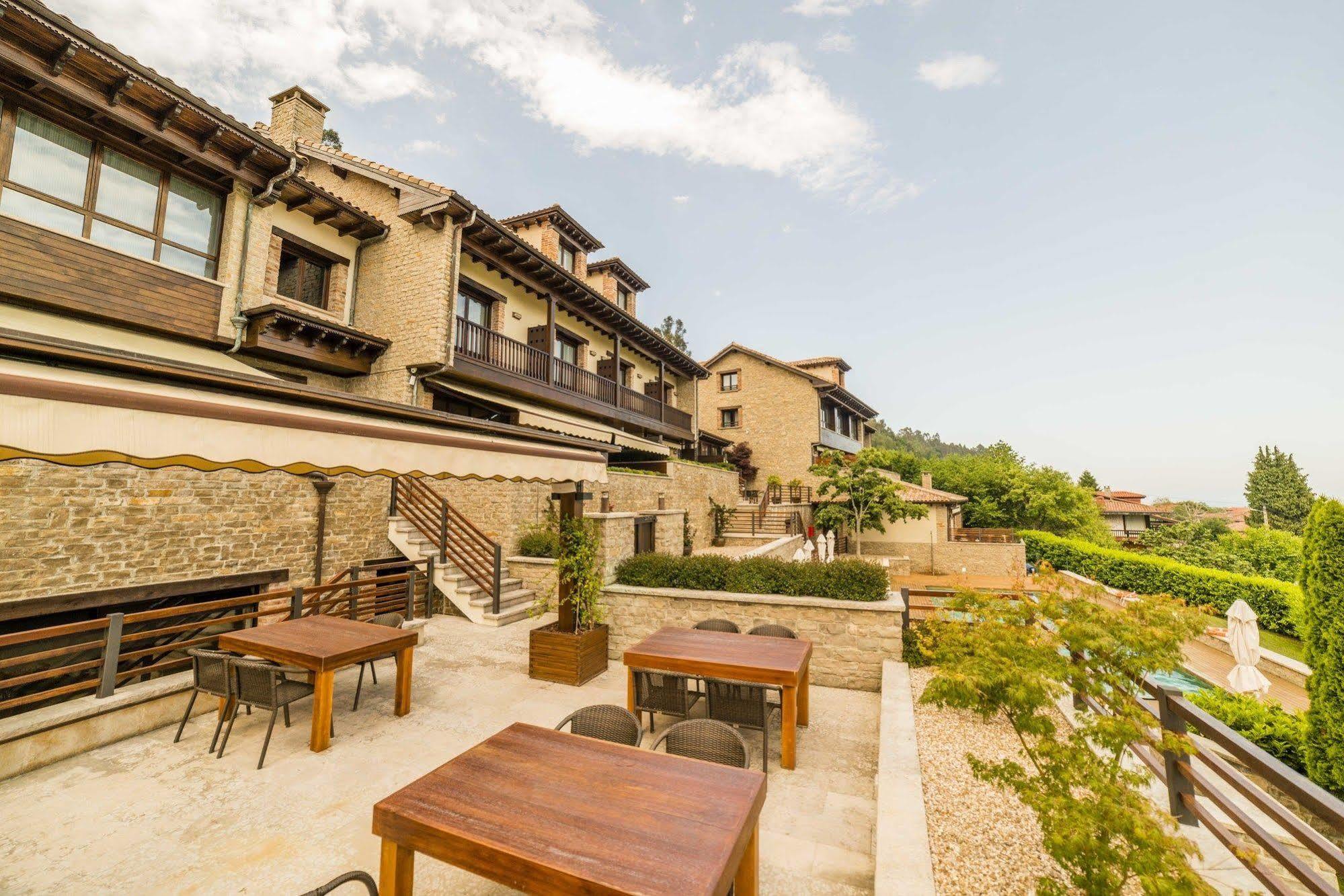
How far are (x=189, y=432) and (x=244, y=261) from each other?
9503 mm

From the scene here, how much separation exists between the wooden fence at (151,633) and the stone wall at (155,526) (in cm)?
76

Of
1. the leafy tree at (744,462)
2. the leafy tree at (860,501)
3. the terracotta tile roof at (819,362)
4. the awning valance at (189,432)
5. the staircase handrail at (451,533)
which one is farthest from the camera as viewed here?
the terracotta tile roof at (819,362)

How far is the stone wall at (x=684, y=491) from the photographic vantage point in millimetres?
14094

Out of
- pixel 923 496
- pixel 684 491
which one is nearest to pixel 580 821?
pixel 684 491

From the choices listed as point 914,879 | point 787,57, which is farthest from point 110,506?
point 787,57

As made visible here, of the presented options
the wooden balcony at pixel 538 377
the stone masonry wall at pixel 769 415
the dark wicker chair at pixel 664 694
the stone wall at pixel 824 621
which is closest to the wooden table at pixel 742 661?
the dark wicker chair at pixel 664 694

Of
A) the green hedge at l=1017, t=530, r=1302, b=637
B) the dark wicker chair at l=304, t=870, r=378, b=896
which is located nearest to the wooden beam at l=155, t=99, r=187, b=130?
the dark wicker chair at l=304, t=870, r=378, b=896

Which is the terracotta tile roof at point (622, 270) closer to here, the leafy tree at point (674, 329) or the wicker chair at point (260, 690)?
the wicker chair at point (260, 690)

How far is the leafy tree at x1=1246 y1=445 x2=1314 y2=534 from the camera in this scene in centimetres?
4738

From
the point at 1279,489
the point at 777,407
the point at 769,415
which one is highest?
the point at 777,407

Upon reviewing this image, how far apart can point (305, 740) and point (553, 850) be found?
442 centimetres

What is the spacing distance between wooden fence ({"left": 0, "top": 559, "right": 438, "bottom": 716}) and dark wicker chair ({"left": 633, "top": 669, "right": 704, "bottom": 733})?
4.63 meters

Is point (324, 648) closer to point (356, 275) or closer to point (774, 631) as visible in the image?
point (774, 631)

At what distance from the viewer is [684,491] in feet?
59.9
